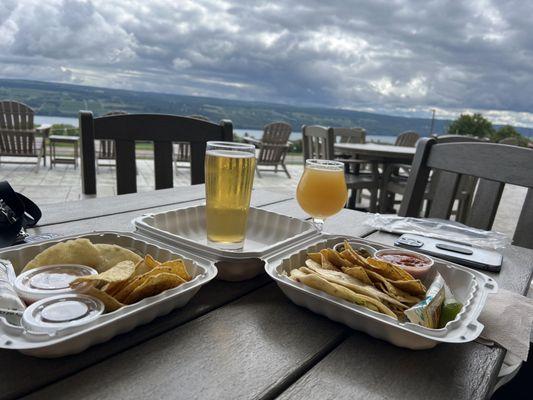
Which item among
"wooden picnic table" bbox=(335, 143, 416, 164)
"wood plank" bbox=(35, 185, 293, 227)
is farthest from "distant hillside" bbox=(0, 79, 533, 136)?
"wood plank" bbox=(35, 185, 293, 227)

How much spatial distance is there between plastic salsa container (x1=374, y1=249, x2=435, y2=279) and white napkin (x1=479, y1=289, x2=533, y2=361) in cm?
10

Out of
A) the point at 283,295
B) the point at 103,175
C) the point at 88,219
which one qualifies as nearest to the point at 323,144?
the point at 88,219

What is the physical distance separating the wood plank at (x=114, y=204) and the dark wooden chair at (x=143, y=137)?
9.9 inches

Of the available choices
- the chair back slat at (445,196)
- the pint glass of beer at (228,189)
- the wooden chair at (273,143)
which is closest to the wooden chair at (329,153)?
the chair back slat at (445,196)

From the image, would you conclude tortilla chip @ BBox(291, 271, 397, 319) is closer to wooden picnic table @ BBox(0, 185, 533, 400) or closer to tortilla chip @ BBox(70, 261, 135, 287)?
wooden picnic table @ BBox(0, 185, 533, 400)

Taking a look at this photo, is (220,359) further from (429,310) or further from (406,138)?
(406,138)

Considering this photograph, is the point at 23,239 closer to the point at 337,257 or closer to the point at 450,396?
the point at 337,257

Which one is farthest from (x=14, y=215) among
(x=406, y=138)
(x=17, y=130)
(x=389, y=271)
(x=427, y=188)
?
(x=406, y=138)

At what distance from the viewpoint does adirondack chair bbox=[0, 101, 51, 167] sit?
5.60m

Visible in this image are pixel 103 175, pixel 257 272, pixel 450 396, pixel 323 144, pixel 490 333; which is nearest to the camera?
pixel 450 396

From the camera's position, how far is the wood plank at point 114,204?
1.00 metres

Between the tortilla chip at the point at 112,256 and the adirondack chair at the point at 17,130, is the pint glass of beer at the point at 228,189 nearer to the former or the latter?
the tortilla chip at the point at 112,256

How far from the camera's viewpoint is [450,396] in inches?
17.1

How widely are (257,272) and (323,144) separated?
2805 millimetres
